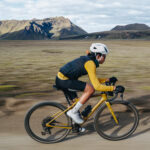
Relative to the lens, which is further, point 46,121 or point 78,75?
point 46,121

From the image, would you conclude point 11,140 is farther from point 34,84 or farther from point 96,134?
point 34,84

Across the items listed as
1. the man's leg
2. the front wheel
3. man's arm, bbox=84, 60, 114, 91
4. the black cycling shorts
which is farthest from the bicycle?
man's arm, bbox=84, 60, 114, 91

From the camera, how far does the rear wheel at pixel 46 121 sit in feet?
15.1

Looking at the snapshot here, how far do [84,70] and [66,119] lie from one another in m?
1.10

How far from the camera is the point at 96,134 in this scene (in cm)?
513

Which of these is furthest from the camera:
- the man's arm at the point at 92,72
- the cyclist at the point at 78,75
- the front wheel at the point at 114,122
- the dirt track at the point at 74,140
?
the front wheel at the point at 114,122

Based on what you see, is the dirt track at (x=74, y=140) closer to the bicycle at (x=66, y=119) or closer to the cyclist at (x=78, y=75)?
the bicycle at (x=66, y=119)

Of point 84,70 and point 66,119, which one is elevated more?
point 84,70

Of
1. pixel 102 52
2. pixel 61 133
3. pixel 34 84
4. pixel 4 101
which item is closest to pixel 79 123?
pixel 61 133

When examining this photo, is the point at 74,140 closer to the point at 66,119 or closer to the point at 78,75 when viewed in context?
the point at 66,119

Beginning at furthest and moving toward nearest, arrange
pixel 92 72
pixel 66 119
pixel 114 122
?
pixel 114 122 < pixel 66 119 < pixel 92 72

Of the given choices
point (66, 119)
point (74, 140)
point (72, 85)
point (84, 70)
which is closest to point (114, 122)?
point (74, 140)

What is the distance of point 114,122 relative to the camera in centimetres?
511

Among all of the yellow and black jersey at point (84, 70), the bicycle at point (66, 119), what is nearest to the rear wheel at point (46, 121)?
the bicycle at point (66, 119)
